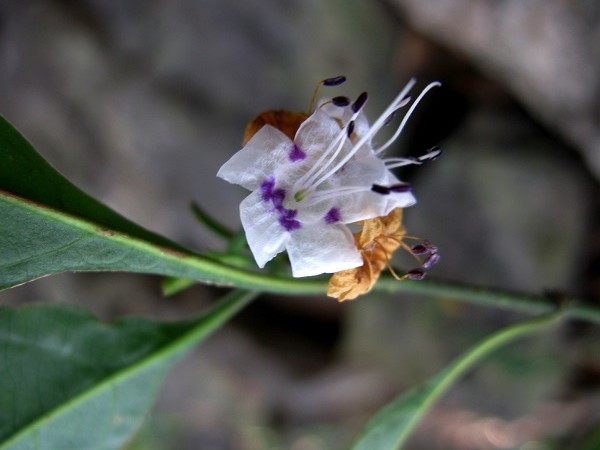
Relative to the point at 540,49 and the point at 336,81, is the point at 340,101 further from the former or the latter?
the point at 540,49

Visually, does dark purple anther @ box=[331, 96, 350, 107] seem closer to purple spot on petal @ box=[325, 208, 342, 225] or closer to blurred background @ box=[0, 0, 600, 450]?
purple spot on petal @ box=[325, 208, 342, 225]

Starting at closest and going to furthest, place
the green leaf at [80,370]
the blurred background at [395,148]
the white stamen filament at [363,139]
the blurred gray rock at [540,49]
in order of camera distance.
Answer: the white stamen filament at [363,139] → the green leaf at [80,370] → the blurred gray rock at [540,49] → the blurred background at [395,148]

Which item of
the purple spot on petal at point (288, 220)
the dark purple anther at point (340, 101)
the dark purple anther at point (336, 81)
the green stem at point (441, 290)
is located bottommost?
the green stem at point (441, 290)

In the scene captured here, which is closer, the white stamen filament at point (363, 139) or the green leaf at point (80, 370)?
the white stamen filament at point (363, 139)

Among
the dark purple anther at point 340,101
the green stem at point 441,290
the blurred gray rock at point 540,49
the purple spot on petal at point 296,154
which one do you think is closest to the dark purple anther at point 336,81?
the dark purple anther at point 340,101

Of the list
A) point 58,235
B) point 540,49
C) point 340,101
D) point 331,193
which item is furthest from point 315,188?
point 540,49

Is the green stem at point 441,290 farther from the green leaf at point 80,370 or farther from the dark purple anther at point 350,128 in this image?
the dark purple anther at point 350,128

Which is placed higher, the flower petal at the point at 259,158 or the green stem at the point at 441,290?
the flower petal at the point at 259,158

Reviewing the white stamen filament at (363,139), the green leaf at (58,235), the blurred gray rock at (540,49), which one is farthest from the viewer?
the blurred gray rock at (540,49)

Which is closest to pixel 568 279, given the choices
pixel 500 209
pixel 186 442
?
pixel 500 209

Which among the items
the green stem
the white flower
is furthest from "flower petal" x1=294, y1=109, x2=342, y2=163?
the green stem
